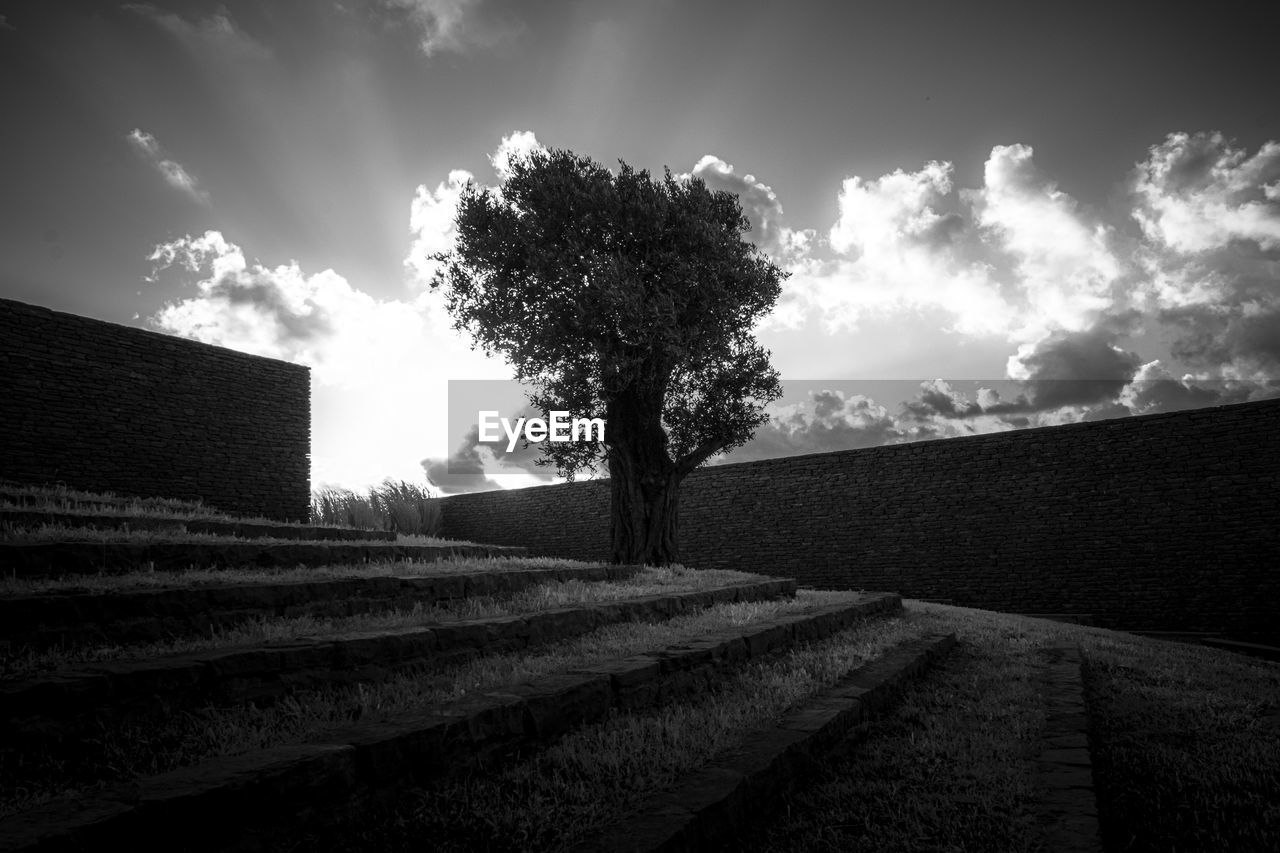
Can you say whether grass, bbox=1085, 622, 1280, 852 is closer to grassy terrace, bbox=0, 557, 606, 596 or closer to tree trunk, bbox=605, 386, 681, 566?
grassy terrace, bbox=0, 557, 606, 596

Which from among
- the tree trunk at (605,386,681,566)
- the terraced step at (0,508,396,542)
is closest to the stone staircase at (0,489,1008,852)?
the terraced step at (0,508,396,542)

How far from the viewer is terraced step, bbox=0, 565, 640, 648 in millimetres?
3949

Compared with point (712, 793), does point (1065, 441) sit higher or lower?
higher

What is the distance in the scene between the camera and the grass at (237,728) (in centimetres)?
261

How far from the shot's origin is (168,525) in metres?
7.90

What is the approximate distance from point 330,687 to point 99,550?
2984 mm

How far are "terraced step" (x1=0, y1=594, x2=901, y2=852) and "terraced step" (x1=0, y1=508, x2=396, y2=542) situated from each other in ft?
19.2

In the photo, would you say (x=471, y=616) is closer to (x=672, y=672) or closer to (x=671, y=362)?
(x=672, y=672)

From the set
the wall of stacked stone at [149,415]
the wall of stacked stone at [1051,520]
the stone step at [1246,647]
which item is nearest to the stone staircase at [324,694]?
the wall of stacked stone at [149,415]

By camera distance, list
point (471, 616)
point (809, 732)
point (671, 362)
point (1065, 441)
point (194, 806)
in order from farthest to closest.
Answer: point (1065, 441), point (671, 362), point (471, 616), point (809, 732), point (194, 806)

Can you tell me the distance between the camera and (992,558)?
1388 centimetres

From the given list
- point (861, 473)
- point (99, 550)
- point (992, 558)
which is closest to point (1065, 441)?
point (992, 558)

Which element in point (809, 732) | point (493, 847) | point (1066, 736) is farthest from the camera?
point (1066, 736)

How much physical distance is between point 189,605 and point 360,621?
40.2 inches
